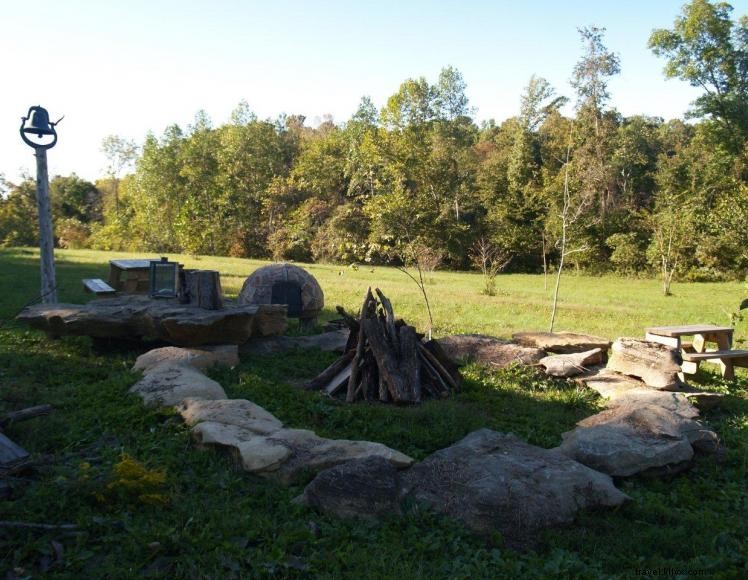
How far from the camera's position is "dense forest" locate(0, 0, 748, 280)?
2830cm

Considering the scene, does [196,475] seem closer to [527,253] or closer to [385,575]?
[385,575]

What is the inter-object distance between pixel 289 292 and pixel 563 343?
5.09 metres

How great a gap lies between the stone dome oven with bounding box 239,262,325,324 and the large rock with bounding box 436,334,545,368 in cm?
304

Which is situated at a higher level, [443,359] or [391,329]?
[391,329]

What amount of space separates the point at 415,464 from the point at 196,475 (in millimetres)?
1679

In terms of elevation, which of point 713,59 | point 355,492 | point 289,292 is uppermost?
point 713,59

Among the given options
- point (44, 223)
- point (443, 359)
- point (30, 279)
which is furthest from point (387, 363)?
point (30, 279)

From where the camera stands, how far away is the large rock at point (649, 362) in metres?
7.68

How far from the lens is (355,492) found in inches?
165

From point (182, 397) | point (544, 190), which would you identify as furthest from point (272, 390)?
point (544, 190)

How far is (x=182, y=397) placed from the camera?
620 centimetres

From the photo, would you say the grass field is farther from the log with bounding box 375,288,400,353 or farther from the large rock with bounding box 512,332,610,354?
the large rock with bounding box 512,332,610,354

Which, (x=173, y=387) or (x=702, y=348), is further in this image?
(x=702, y=348)

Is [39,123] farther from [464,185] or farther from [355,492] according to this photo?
[464,185]
